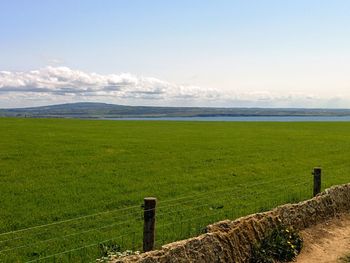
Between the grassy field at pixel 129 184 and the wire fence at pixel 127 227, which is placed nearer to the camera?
the wire fence at pixel 127 227

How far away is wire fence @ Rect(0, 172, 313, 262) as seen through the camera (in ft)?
39.0

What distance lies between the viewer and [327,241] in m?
13.2

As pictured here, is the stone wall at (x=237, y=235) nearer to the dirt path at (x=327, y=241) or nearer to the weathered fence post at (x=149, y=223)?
the dirt path at (x=327, y=241)

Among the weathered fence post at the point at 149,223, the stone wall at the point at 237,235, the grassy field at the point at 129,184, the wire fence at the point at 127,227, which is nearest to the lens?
the stone wall at the point at 237,235

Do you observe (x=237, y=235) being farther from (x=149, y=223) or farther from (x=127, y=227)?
(x=127, y=227)

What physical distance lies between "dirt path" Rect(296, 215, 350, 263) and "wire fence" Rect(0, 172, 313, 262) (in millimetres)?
2718

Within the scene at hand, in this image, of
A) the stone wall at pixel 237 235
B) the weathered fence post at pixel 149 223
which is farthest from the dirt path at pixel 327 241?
the weathered fence post at pixel 149 223

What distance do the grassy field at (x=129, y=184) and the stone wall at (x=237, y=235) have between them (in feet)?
7.34

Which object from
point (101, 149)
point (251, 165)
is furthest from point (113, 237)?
point (101, 149)

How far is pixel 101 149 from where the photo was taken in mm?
34281

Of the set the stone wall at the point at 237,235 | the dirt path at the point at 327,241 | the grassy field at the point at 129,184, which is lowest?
the dirt path at the point at 327,241

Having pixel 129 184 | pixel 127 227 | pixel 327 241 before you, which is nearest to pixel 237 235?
pixel 327 241

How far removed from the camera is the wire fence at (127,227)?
11.9 m

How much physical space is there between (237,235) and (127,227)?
14.4ft
